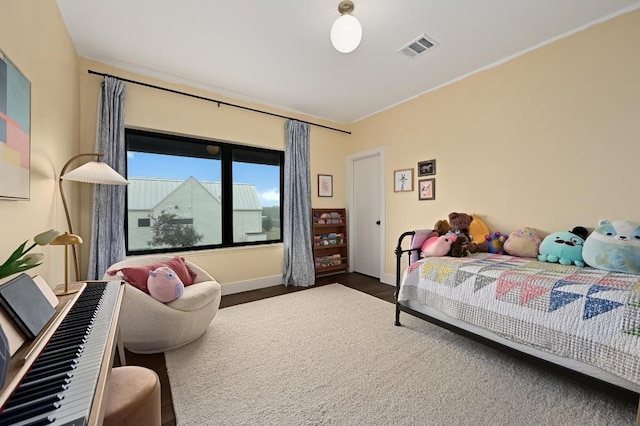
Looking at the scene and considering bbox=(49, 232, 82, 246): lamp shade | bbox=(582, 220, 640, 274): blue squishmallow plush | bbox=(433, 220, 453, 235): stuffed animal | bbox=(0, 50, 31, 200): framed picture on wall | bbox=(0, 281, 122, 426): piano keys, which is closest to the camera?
bbox=(0, 281, 122, 426): piano keys

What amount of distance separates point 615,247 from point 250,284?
359 cm

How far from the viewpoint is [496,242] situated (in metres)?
2.66

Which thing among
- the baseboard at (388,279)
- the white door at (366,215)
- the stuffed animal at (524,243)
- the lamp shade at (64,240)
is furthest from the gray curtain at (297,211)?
the lamp shade at (64,240)

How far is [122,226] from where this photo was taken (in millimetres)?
2748

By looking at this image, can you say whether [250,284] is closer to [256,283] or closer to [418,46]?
[256,283]

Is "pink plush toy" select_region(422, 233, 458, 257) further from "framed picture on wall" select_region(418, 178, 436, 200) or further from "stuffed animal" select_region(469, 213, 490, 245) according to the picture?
"framed picture on wall" select_region(418, 178, 436, 200)

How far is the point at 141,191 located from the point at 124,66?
1.31 metres

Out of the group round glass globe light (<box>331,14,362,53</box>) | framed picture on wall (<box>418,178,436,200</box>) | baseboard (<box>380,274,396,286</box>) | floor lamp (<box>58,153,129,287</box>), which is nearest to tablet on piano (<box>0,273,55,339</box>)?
floor lamp (<box>58,153,129,287</box>)

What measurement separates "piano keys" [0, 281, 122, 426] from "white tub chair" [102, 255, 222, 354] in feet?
2.89

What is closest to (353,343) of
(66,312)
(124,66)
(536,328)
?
(536,328)

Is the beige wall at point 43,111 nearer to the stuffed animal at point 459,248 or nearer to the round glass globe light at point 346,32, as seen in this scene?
the round glass globe light at point 346,32

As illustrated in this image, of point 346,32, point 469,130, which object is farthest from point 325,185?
point 346,32

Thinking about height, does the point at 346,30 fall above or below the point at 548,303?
above

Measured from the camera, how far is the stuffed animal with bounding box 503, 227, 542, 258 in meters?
2.38
